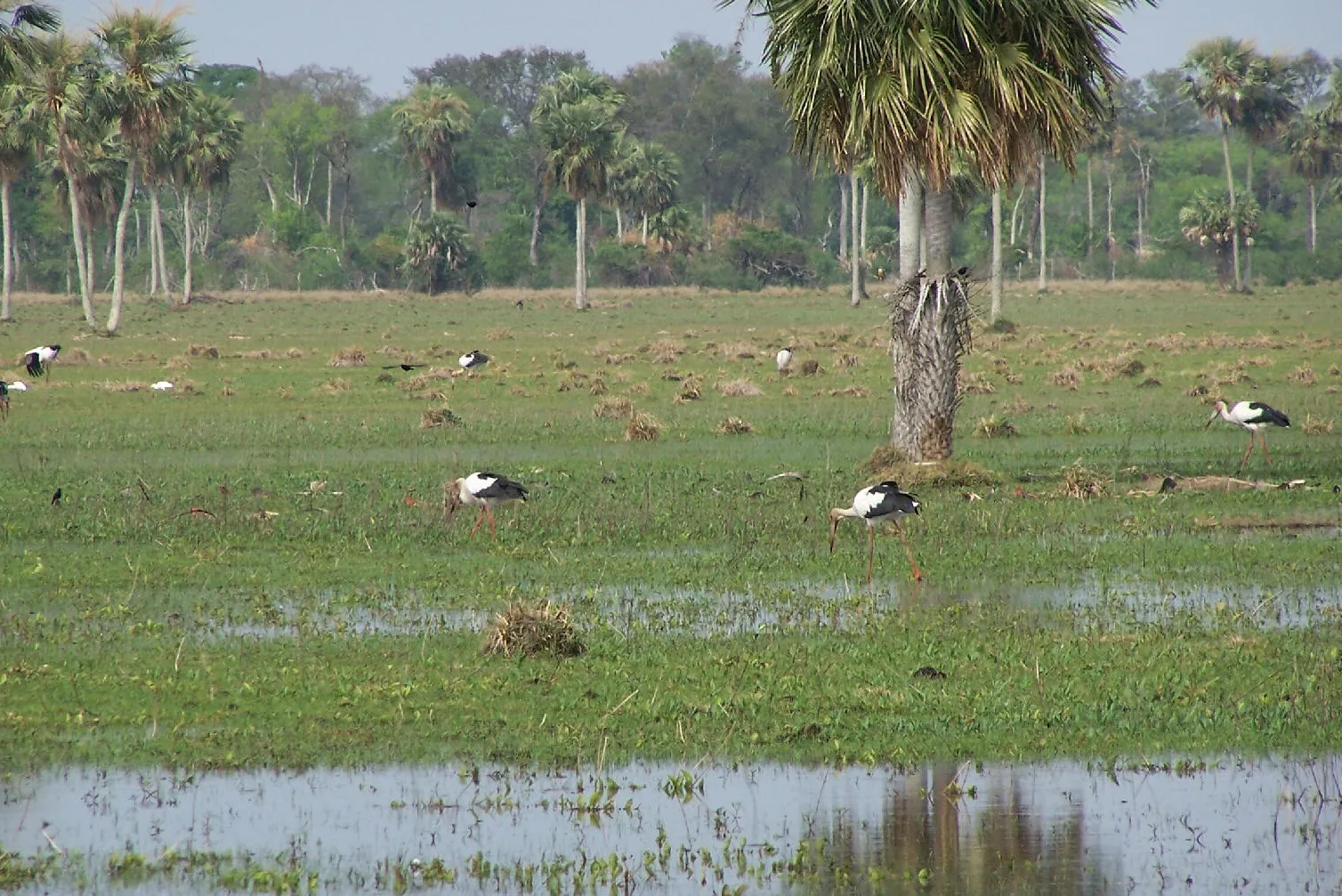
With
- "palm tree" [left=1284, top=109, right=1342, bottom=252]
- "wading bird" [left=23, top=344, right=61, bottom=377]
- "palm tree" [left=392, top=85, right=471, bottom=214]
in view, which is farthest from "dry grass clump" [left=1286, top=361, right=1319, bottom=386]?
"palm tree" [left=392, top=85, right=471, bottom=214]

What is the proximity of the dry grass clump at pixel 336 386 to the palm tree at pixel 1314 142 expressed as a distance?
63.9 m

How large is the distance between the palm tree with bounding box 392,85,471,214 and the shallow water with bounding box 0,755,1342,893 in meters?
78.7

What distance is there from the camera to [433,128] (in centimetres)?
8581

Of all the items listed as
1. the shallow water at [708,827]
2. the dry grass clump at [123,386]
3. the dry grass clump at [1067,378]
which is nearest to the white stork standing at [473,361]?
the dry grass clump at [123,386]

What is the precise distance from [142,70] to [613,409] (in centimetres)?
2841

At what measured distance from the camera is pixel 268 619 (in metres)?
13.4

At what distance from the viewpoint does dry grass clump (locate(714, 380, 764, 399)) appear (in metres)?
33.3

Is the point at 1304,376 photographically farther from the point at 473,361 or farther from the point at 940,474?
the point at 473,361

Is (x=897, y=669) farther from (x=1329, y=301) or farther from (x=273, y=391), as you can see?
(x=1329, y=301)

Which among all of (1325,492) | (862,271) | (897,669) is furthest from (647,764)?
(862,271)

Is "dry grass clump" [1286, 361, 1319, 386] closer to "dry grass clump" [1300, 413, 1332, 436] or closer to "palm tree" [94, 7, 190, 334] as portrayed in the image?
"dry grass clump" [1300, 413, 1332, 436]

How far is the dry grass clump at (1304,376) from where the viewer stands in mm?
33312

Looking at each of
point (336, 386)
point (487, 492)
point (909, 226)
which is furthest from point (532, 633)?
point (336, 386)

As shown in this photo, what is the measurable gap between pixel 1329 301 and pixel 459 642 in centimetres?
5807
